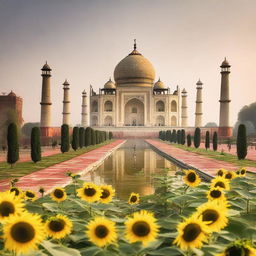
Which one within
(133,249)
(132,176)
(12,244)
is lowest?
(132,176)

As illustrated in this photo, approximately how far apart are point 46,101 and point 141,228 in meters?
30.0

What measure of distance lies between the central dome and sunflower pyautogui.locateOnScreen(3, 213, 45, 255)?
147 ft

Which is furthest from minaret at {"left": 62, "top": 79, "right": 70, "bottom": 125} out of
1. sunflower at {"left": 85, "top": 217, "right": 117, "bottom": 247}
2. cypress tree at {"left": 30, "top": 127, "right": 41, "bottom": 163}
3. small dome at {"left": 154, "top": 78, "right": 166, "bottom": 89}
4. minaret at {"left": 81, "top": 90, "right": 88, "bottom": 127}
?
sunflower at {"left": 85, "top": 217, "right": 117, "bottom": 247}

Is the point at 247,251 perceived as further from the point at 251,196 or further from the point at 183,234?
the point at 251,196

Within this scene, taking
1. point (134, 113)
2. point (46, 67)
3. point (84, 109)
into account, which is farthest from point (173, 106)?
point (46, 67)

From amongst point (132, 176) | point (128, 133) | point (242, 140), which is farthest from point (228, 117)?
point (132, 176)

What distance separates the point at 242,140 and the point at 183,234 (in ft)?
43.1

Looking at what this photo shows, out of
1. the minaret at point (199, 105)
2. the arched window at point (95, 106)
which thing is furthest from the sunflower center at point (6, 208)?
the arched window at point (95, 106)

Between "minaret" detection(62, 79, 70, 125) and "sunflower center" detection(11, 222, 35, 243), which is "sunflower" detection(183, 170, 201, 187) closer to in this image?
"sunflower center" detection(11, 222, 35, 243)

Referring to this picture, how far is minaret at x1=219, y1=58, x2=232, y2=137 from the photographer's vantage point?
1296 inches

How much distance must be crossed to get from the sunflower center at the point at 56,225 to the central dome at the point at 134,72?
44.5 m

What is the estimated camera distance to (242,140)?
534 inches

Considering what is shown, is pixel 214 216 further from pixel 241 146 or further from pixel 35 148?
pixel 241 146

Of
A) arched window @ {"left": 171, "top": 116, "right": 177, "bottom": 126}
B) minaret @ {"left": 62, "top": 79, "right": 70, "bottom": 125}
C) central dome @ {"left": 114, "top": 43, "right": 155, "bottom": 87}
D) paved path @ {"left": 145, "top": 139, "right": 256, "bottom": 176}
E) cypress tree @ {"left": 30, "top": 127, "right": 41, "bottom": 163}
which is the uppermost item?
central dome @ {"left": 114, "top": 43, "right": 155, "bottom": 87}
